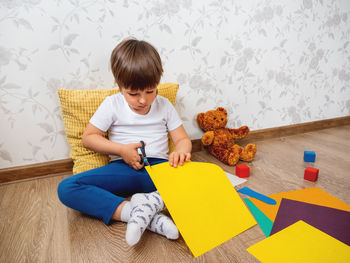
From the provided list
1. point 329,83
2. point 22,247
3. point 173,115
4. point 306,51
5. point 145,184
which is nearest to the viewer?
point 22,247

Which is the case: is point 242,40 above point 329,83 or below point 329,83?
above

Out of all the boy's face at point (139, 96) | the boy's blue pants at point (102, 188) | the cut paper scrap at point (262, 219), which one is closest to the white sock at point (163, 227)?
the boy's blue pants at point (102, 188)

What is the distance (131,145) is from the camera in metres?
0.84

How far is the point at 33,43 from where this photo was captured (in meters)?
0.98

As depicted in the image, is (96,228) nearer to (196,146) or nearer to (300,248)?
(300,248)

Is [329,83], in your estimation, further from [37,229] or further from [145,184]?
[37,229]

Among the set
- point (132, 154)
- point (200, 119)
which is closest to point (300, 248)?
point (132, 154)

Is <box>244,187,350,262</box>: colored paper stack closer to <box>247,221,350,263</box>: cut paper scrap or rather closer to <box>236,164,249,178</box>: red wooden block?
<box>247,221,350,263</box>: cut paper scrap

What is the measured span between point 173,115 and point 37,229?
62cm

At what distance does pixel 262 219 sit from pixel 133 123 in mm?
555

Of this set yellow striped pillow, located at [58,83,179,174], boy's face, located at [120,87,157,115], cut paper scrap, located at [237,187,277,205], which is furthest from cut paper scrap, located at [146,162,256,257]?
yellow striped pillow, located at [58,83,179,174]

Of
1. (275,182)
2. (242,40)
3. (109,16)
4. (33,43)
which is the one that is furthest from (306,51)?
(33,43)

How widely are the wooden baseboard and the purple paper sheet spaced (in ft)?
2.18

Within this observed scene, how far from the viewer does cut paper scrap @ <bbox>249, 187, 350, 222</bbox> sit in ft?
2.60
